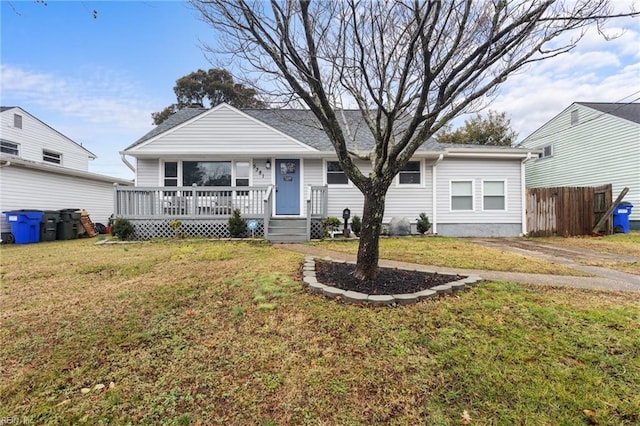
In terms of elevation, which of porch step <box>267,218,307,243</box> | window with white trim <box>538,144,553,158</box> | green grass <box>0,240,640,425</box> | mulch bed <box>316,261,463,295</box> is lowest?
green grass <box>0,240,640,425</box>

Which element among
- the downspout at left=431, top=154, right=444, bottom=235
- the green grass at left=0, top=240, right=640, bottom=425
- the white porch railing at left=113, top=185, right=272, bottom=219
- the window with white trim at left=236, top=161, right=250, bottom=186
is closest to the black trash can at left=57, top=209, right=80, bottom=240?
the white porch railing at left=113, top=185, right=272, bottom=219

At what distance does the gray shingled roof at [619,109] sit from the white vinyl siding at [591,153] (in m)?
0.36

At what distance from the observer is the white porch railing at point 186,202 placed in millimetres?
9695

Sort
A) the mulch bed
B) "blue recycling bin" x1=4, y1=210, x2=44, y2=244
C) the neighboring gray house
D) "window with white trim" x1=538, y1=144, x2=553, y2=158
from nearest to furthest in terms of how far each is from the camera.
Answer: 1. the mulch bed
2. the neighboring gray house
3. "blue recycling bin" x1=4, y1=210, x2=44, y2=244
4. "window with white trim" x1=538, y1=144, x2=553, y2=158

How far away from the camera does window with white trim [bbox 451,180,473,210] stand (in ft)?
38.1

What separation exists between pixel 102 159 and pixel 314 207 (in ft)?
57.6

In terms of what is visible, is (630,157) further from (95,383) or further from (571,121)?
(95,383)

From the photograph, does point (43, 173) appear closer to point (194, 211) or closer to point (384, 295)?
point (194, 211)

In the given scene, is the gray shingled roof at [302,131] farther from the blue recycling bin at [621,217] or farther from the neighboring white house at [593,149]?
the neighboring white house at [593,149]

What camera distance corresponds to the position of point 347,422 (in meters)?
1.80

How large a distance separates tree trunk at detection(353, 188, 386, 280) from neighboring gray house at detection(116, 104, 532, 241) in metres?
5.66

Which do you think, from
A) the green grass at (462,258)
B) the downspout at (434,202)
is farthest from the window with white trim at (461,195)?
the green grass at (462,258)

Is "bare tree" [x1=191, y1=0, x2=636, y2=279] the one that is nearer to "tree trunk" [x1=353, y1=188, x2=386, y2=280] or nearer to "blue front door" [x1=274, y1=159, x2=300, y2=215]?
"tree trunk" [x1=353, y1=188, x2=386, y2=280]

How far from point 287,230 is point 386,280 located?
18.4 feet
